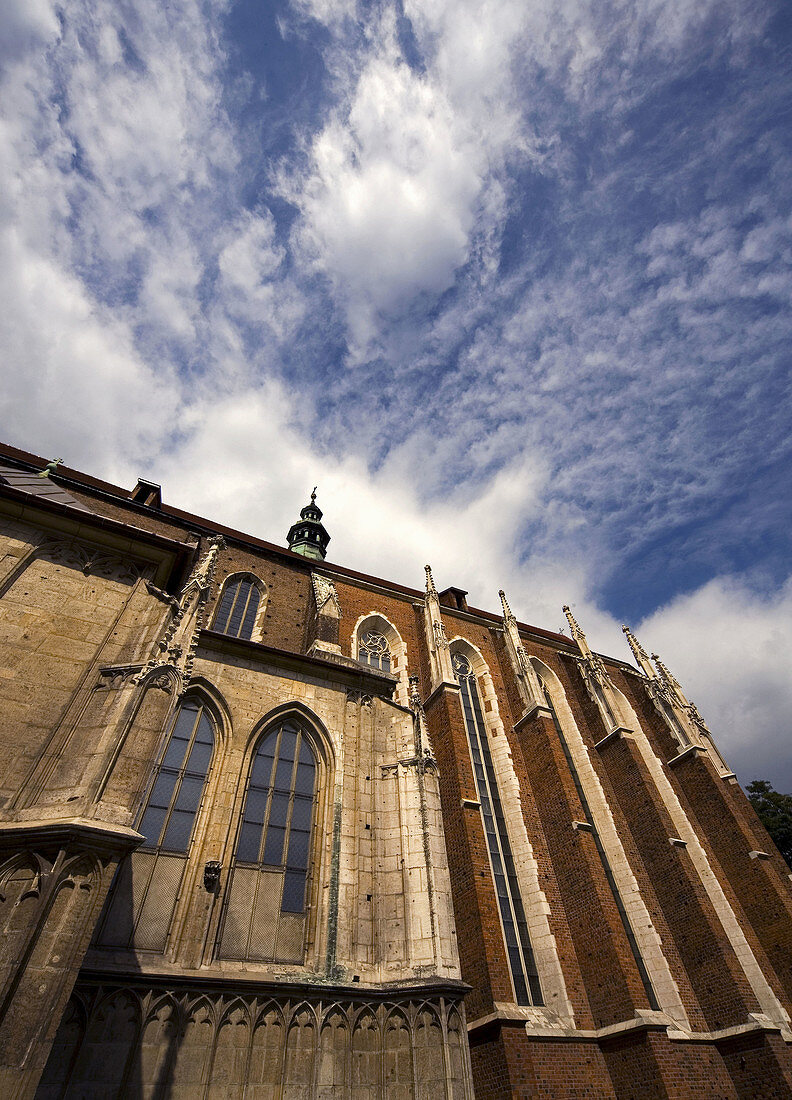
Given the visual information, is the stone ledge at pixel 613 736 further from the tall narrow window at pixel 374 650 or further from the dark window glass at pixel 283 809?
the dark window glass at pixel 283 809

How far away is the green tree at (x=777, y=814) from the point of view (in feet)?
89.0

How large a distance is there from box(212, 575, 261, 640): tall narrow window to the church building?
0.07 meters

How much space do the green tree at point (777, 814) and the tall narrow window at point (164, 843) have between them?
2886cm

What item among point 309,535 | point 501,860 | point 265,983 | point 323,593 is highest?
point 309,535

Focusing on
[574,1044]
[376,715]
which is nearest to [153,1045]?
[376,715]

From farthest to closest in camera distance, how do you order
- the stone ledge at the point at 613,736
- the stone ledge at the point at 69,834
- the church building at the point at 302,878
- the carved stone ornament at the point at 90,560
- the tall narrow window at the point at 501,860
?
the stone ledge at the point at 613,736
the tall narrow window at the point at 501,860
the carved stone ornament at the point at 90,560
the church building at the point at 302,878
the stone ledge at the point at 69,834

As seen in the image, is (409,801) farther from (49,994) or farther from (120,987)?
(49,994)

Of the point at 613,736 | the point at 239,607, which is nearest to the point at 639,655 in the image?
the point at 613,736

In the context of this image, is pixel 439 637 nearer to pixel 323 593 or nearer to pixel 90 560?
pixel 323 593

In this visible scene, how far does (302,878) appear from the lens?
26.6ft

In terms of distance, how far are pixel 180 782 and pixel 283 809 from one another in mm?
1592

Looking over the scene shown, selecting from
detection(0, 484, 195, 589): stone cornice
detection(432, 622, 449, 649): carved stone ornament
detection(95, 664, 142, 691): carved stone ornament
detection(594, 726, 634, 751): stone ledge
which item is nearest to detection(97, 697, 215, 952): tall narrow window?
detection(95, 664, 142, 691): carved stone ornament

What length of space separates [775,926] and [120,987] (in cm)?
1629

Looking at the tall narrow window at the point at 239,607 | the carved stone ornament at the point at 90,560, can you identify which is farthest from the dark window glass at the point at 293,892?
the tall narrow window at the point at 239,607
